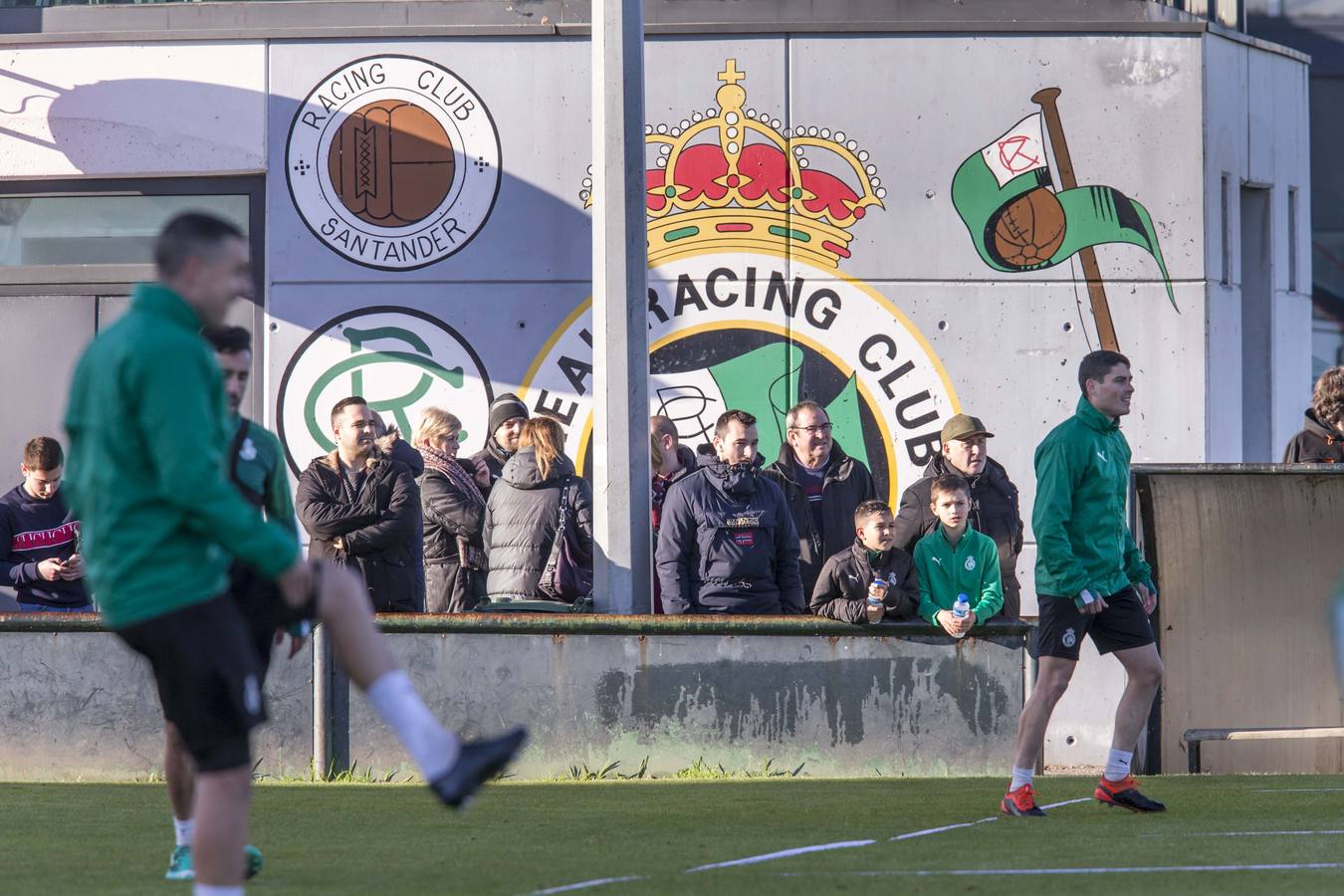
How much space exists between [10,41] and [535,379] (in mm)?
4828

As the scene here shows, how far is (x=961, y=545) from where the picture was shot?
10.3 meters

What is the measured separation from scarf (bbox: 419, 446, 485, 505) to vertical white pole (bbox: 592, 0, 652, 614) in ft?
3.08

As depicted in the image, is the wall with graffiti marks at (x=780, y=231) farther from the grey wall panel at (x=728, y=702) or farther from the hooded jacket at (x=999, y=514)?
the grey wall panel at (x=728, y=702)

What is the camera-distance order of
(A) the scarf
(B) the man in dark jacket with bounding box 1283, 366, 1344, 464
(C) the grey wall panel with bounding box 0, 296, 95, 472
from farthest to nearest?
1. (C) the grey wall panel with bounding box 0, 296, 95, 472
2. (A) the scarf
3. (B) the man in dark jacket with bounding box 1283, 366, 1344, 464

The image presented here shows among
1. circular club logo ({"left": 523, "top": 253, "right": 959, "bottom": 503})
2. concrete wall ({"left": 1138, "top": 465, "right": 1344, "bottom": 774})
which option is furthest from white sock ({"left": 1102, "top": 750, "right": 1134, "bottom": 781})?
circular club logo ({"left": 523, "top": 253, "right": 959, "bottom": 503})

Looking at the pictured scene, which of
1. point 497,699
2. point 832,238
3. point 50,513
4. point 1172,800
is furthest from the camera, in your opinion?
point 832,238

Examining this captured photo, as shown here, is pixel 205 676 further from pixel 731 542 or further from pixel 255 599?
pixel 731 542

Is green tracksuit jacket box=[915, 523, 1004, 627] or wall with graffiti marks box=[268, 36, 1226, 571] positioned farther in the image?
wall with graffiti marks box=[268, 36, 1226, 571]

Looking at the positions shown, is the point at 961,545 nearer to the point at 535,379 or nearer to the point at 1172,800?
the point at 1172,800

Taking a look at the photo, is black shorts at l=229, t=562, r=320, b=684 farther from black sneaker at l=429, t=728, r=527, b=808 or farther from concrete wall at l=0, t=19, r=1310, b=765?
concrete wall at l=0, t=19, r=1310, b=765

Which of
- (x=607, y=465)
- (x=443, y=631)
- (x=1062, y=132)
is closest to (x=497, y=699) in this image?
(x=443, y=631)

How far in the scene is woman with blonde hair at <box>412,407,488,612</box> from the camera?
11.9 meters

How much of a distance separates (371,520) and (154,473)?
607 centimetres

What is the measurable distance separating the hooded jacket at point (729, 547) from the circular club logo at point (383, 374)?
184 inches
